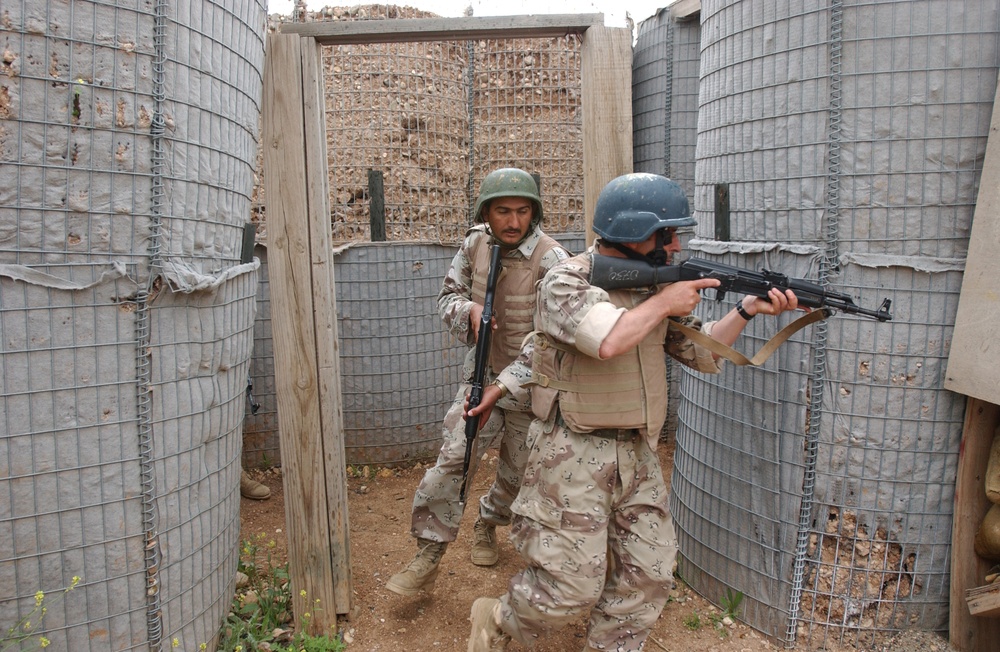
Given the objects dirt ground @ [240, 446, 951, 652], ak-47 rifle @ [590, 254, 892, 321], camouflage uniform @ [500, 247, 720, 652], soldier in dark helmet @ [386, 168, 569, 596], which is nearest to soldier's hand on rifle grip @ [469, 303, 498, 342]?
soldier in dark helmet @ [386, 168, 569, 596]

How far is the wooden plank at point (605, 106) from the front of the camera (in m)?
3.45

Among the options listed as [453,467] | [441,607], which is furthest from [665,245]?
[441,607]

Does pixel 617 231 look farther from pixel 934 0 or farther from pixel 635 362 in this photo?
pixel 934 0

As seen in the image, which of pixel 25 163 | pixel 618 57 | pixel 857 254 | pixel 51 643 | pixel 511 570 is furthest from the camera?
pixel 511 570

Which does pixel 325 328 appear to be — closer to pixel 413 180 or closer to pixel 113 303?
pixel 113 303

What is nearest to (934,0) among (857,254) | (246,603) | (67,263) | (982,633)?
(857,254)

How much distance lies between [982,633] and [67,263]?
376 cm

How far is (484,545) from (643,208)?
2301mm

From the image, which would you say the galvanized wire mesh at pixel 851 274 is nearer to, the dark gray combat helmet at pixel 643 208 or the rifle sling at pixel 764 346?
the rifle sling at pixel 764 346

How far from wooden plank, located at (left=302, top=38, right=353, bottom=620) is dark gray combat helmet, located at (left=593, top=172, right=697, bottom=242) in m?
1.38

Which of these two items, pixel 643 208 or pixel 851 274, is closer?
pixel 643 208

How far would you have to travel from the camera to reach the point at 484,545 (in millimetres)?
4070

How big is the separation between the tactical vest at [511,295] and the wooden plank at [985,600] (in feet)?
7.19

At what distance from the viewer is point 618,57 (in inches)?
136
